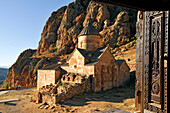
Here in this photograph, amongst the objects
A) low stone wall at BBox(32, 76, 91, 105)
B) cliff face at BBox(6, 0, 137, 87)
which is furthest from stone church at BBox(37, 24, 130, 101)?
cliff face at BBox(6, 0, 137, 87)

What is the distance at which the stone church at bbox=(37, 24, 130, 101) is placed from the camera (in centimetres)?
1595

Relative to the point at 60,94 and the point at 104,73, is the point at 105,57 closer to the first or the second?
the point at 104,73

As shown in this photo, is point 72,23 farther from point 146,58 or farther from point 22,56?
point 146,58

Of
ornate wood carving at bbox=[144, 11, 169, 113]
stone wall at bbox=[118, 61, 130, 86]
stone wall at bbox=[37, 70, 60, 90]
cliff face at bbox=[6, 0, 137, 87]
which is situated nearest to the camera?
ornate wood carving at bbox=[144, 11, 169, 113]

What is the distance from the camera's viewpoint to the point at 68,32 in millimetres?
45812

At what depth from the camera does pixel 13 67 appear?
39.8 meters

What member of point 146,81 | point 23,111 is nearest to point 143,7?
point 146,81

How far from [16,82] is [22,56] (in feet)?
36.0

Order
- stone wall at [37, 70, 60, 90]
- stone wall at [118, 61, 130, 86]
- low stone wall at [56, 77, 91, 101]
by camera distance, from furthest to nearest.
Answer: stone wall at [118, 61, 130, 86], stone wall at [37, 70, 60, 90], low stone wall at [56, 77, 91, 101]

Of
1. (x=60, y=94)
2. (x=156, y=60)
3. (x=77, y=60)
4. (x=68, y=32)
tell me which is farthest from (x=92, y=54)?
(x=68, y=32)

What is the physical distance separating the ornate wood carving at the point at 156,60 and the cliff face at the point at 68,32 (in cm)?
3402

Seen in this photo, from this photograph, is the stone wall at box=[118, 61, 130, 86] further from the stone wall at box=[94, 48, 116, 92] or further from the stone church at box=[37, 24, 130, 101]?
the stone wall at box=[94, 48, 116, 92]

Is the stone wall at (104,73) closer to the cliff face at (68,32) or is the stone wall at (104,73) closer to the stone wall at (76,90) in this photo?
the stone wall at (76,90)

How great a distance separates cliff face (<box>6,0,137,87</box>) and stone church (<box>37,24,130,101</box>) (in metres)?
17.9
